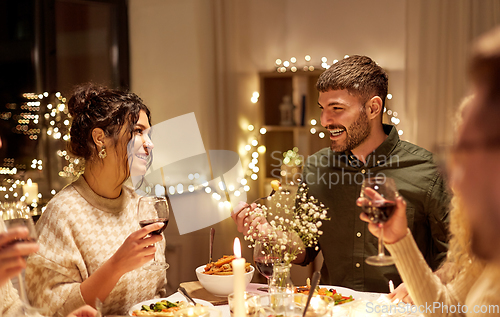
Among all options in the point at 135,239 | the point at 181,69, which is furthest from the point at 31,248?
the point at 181,69

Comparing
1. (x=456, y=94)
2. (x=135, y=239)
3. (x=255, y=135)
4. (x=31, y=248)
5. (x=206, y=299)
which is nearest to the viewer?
(x=31, y=248)

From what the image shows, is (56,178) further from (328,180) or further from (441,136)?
(441,136)

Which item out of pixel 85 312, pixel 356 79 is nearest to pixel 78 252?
pixel 85 312

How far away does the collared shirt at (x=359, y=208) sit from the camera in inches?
71.5

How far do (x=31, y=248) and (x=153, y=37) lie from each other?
3118 millimetres

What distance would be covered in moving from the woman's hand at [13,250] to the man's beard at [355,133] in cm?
134

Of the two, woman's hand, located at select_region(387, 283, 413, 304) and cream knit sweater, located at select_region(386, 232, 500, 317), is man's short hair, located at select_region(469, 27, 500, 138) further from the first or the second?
woman's hand, located at select_region(387, 283, 413, 304)

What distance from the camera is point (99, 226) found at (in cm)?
159

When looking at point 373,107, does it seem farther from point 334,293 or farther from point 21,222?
point 21,222

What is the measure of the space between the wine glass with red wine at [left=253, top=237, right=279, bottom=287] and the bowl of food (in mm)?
127

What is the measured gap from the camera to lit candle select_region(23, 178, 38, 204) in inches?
114

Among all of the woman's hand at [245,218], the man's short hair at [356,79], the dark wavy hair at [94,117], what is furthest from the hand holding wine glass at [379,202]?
the dark wavy hair at [94,117]

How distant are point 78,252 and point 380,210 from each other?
1014 mm

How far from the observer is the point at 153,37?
375 centimetres
